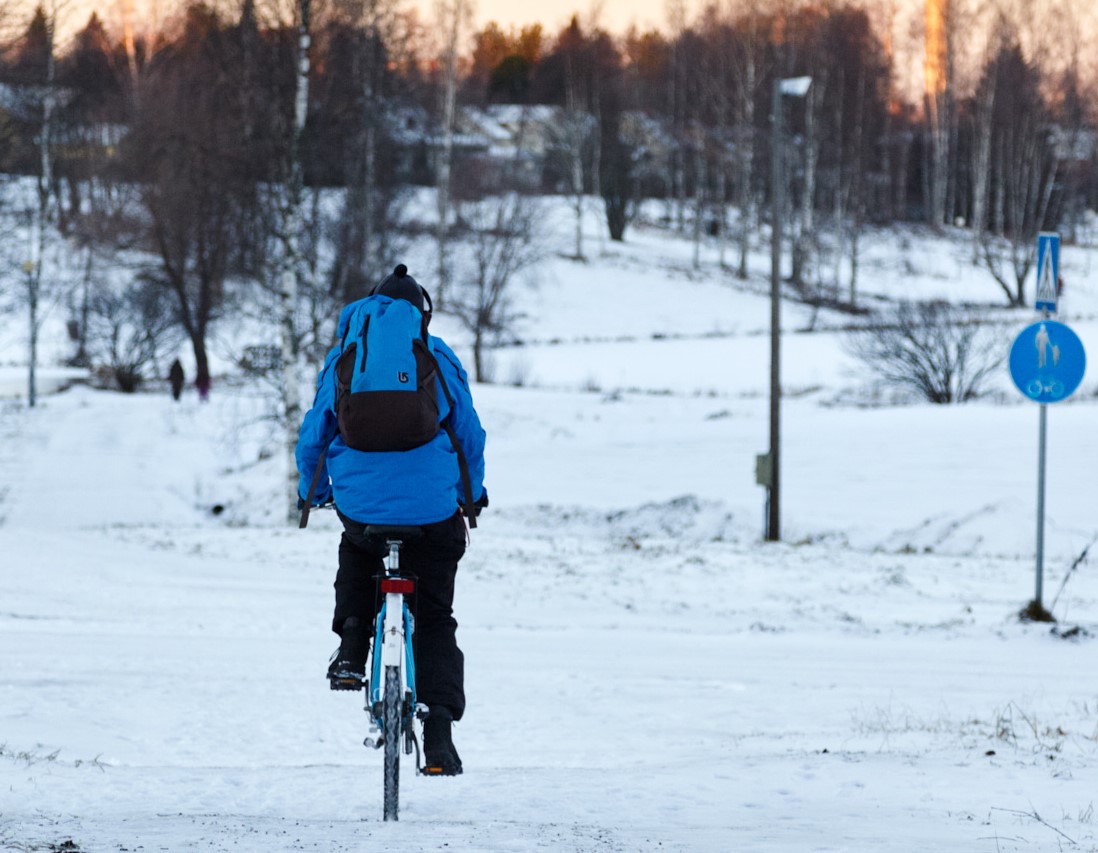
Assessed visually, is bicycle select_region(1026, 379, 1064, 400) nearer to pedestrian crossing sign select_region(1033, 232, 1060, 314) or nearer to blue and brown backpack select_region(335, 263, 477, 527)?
pedestrian crossing sign select_region(1033, 232, 1060, 314)

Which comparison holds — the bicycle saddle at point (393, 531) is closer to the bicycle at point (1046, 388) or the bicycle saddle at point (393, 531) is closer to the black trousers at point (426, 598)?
the black trousers at point (426, 598)

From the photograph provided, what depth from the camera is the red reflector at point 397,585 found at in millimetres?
4348

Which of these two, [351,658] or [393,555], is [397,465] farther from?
[351,658]

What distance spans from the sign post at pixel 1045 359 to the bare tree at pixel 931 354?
662 inches

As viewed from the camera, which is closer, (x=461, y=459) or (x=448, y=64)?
(x=461, y=459)

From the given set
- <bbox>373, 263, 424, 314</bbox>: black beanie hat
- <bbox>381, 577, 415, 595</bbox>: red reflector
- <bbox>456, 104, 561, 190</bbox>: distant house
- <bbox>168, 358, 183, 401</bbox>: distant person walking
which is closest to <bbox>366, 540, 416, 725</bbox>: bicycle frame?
<bbox>381, 577, 415, 595</bbox>: red reflector

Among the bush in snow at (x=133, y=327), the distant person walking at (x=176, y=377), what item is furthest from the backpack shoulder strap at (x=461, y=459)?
the bush in snow at (x=133, y=327)

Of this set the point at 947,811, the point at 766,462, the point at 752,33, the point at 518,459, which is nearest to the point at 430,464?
the point at 947,811

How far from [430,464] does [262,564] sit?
9.58 meters

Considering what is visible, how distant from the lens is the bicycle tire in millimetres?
4305

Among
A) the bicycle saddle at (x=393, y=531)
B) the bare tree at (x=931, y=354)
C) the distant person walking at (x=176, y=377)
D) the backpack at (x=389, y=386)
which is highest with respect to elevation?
the backpack at (x=389, y=386)

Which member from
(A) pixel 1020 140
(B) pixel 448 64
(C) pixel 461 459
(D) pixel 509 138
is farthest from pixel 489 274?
(C) pixel 461 459

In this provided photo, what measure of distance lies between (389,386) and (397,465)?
0.86 ft

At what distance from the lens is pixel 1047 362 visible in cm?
1027
